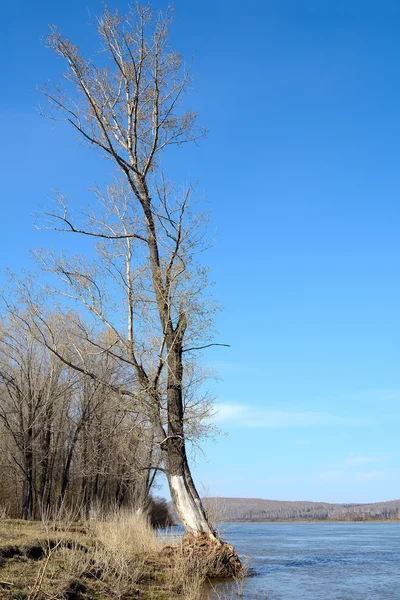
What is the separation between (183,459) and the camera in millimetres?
14688

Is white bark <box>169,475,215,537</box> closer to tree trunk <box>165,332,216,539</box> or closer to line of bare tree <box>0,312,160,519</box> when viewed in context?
tree trunk <box>165,332,216,539</box>

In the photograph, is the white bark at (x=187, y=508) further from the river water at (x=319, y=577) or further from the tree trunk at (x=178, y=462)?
the river water at (x=319, y=577)

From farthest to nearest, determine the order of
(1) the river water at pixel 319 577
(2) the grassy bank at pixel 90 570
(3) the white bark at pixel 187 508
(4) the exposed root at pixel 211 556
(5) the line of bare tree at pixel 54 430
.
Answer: (5) the line of bare tree at pixel 54 430, (3) the white bark at pixel 187 508, (4) the exposed root at pixel 211 556, (1) the river water at pixel 319 577, (2) the grassy bank at pixel 90 570

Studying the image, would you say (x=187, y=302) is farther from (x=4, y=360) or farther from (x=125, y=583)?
(x=4, y=360)

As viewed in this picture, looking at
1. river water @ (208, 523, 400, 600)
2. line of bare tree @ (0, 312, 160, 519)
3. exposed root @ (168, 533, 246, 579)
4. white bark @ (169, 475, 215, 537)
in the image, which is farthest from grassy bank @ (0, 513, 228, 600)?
line of bare tree @ (0, 312, 160, 519)

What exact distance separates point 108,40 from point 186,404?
9.58 m

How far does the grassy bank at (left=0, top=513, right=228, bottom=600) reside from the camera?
8.81m

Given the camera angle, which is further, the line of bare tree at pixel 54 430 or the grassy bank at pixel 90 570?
the line of bare tree at pixel 54 430

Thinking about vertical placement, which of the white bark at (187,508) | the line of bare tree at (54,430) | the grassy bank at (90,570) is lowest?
the grassy bank at (90,570)

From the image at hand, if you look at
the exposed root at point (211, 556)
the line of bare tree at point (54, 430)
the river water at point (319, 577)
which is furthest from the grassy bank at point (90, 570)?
the line of bare tree at point (54, 430)

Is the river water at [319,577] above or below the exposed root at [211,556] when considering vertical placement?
below

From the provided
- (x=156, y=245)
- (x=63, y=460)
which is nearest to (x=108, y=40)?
(x=156, y=245)

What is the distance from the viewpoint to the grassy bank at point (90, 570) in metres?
8.81

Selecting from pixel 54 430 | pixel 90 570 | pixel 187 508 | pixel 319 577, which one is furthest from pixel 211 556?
pixel 54 430
